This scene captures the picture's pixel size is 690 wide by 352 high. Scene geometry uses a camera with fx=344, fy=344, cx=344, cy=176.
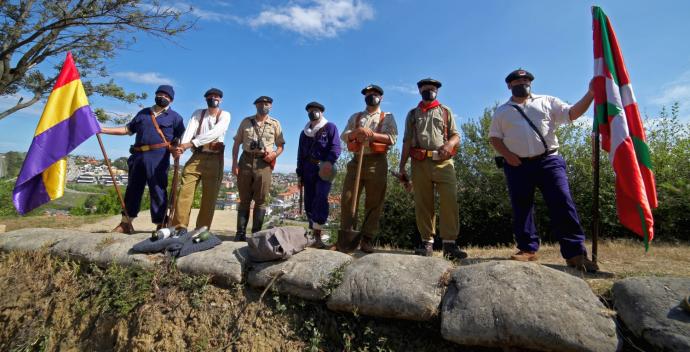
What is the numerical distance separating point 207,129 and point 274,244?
8.02 feet

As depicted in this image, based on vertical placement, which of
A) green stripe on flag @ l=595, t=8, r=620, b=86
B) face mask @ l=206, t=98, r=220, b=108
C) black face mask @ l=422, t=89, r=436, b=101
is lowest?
face mask @ l=206, t=98, r=220, b=108

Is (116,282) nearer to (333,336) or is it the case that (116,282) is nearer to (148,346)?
(148,346)

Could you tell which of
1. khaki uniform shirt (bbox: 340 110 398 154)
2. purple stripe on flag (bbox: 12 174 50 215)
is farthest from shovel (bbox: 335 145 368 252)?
purple stripe on flag (bbox: 12 174 50 215)

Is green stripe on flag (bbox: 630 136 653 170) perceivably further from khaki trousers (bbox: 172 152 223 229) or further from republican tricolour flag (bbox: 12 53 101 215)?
republican tricolour flag (bbox: 12 53 101 215)

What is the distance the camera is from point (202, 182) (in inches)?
194

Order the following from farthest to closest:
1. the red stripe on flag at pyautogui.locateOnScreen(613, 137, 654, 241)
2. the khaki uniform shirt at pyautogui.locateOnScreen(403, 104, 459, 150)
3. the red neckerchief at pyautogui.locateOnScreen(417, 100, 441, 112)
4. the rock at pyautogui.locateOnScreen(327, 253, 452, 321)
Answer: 1. the red neckerchief at pyautogui.locateOnScreen(417, 100, 441, 112)
2. the khaki uniform shirt at pyautogui.locateOnScreen(403, 104, 459, 150)
3. the red stripe on flag at pyautogui.locateOnScreen(613, 137, 654, 241)
4. the rock at pyautogui.locateOnScreen(327, 253, 452, 321)

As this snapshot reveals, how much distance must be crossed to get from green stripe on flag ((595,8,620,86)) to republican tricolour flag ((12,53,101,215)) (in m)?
5.64

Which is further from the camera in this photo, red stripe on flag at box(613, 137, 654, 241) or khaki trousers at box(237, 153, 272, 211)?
khaki trousers at box(237, 153, 272, 211)

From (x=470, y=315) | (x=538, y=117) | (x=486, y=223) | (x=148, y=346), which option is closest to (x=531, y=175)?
(x=538, y=117)

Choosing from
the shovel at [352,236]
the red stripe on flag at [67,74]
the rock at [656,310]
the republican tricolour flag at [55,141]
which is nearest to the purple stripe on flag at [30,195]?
the republican tricolour flag at [55,141]

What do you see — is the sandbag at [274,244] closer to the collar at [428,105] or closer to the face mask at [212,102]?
the collar at [428,105]

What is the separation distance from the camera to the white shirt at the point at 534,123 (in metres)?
3.40

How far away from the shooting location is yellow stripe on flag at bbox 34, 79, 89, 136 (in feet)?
13.4

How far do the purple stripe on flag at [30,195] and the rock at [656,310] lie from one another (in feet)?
18.1
